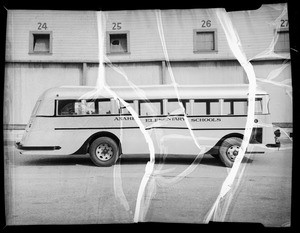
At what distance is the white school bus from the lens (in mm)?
2598

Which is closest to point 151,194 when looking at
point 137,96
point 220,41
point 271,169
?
point 137,96

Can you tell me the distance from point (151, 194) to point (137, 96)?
867 millimetres

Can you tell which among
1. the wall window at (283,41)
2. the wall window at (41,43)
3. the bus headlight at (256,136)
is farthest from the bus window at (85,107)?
the wall window at (283,41)

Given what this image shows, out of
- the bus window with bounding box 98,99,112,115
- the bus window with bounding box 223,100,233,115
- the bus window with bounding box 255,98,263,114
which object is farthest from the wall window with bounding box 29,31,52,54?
the bus window with bounding box 255,98,263,114

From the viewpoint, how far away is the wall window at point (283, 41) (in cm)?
256

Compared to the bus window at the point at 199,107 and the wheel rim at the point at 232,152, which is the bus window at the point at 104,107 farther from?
the wheel rim at the point at 232,152

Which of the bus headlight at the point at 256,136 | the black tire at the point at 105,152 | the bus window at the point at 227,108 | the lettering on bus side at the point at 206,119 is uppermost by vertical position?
the bus window at the point at 227,108

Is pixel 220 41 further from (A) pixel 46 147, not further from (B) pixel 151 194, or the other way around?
(A) pixel 46 147

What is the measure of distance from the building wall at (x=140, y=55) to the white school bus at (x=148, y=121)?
9 cm

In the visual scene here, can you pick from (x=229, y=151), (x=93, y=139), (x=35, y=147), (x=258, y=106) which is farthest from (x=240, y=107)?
(x=35, y=147)

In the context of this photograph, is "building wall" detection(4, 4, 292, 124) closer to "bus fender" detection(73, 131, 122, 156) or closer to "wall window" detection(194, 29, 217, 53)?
"wall window" detection(194, 29, 217, 53)

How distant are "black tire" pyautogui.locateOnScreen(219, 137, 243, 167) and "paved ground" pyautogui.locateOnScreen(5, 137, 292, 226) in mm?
63

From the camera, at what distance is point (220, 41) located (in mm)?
2625

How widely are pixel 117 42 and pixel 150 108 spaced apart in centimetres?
65
